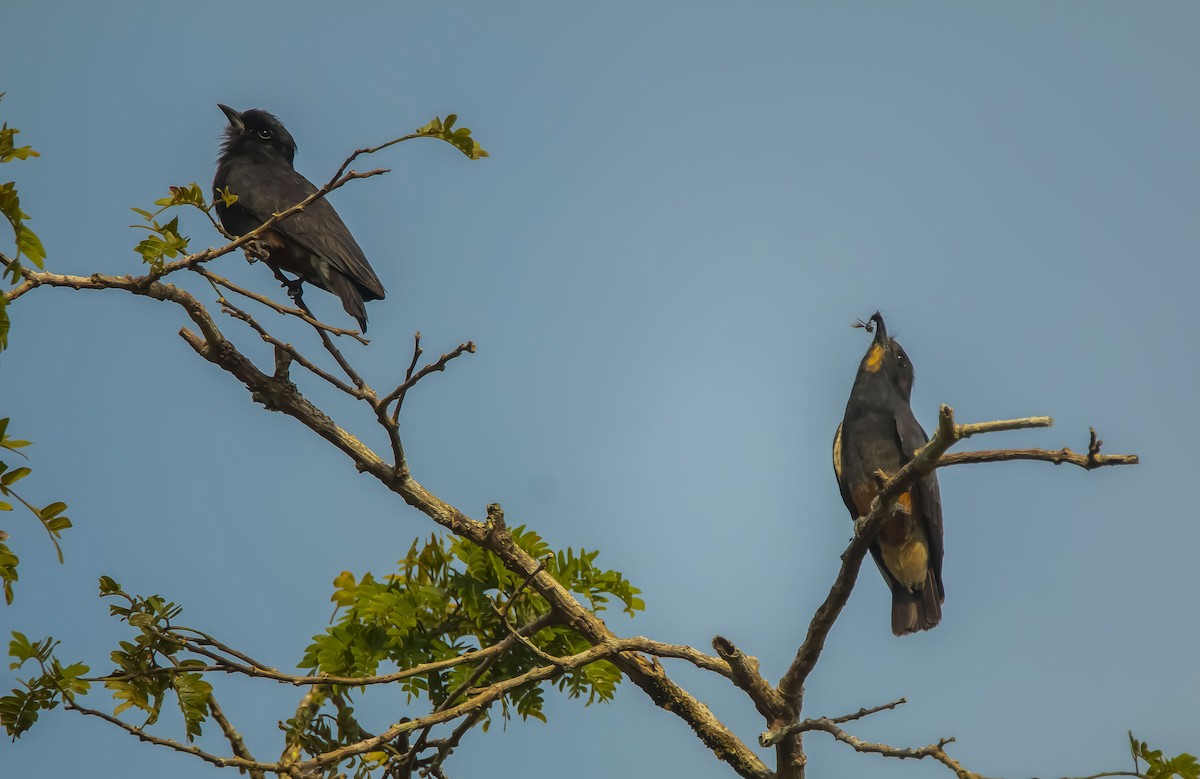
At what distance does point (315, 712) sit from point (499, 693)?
135 cm

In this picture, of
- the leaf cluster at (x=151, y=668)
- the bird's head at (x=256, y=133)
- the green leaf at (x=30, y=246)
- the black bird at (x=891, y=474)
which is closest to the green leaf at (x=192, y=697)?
the leaf cluster at (x=151, y=668)

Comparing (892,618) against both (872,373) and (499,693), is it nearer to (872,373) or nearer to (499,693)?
(872,373)

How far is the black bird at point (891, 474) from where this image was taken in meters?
6.26

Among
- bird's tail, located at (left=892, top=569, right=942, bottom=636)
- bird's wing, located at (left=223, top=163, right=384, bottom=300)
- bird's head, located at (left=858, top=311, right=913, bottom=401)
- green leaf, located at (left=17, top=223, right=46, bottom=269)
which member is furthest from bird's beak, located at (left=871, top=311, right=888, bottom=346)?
green leaf, located at (left=17, top=223, right=46, bottom=269)

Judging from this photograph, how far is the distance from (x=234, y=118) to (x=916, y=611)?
5101mm

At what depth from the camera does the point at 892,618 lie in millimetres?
6379

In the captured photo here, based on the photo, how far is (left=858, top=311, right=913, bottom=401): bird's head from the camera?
673 cm

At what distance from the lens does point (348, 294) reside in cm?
593

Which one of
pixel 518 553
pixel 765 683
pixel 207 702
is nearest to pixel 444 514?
pixel 518 553

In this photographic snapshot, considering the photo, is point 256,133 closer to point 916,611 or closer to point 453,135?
point 453,135

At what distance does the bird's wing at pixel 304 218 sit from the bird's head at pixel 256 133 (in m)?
0.49

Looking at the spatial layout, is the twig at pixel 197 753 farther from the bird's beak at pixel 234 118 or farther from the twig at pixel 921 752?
the bird's beak at pixel 234 118

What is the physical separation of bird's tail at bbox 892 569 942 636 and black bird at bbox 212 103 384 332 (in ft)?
10.5

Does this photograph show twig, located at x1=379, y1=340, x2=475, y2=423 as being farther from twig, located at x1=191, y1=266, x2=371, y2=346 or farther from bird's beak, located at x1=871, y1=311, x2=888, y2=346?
bird's beak, located at x1=871, y1=311, x2=888, y2=346
